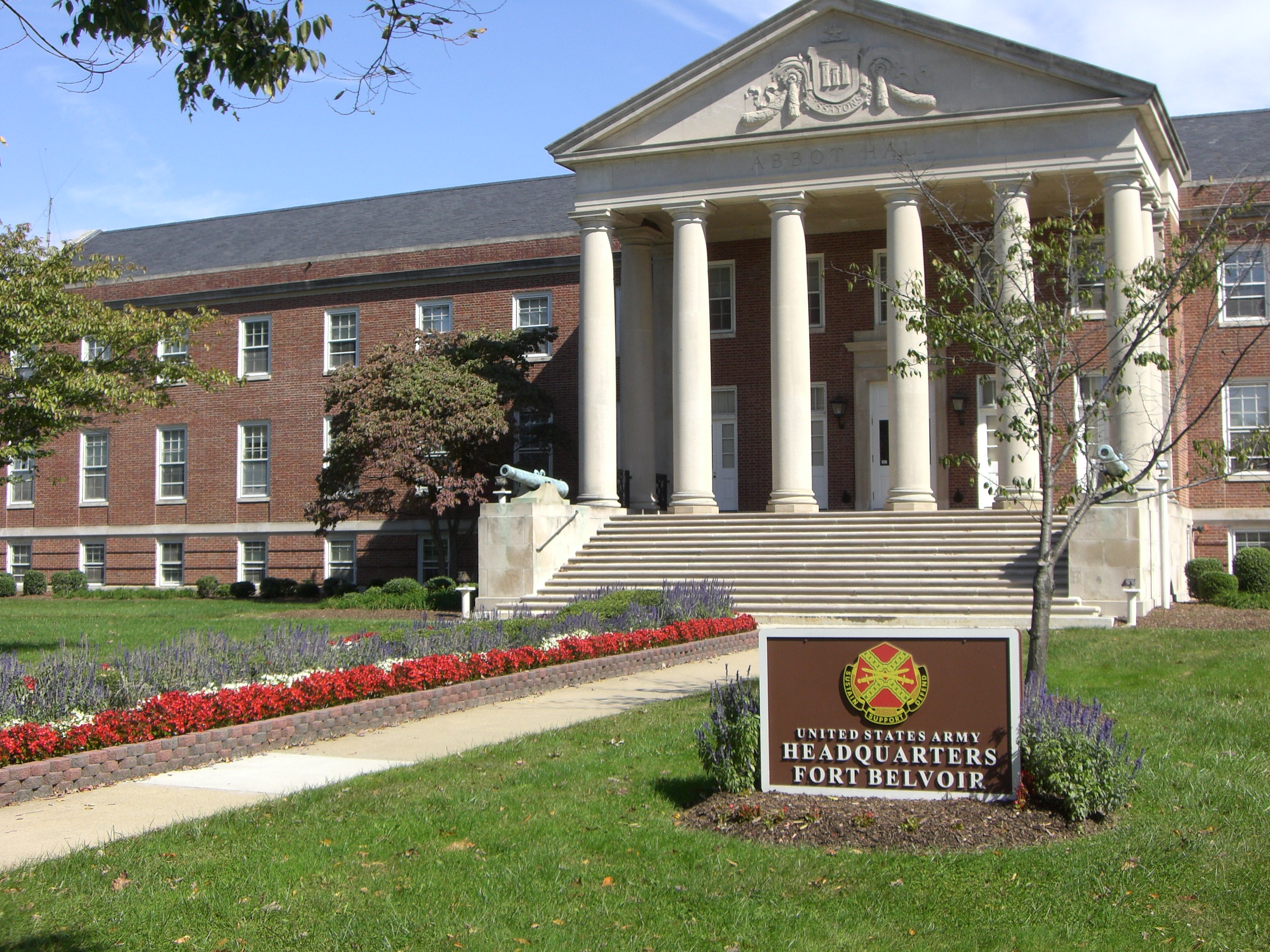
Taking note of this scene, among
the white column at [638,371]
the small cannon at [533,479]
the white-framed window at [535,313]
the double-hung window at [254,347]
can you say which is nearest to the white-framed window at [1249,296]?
the white column at [638,371]

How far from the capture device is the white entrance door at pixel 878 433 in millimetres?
31188

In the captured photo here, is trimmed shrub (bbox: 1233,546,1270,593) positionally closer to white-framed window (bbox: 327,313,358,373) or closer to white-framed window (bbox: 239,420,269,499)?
white-framed window (bbox: 327,313,358,373)

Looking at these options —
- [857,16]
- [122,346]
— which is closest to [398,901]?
[122,346]

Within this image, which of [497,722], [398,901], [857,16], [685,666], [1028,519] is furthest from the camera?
[857,16]

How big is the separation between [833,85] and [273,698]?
801 inches

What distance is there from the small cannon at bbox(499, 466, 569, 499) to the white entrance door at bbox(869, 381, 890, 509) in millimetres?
8461

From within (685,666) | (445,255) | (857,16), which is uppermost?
(857,16)

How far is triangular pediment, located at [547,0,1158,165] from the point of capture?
25.2 meters

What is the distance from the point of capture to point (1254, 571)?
26656mm

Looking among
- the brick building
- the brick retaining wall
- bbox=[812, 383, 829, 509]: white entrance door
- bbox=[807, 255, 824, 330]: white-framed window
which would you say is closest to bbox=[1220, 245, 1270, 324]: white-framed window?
the brick building

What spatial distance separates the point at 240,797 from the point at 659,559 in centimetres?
1718

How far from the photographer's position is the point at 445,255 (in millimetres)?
35844

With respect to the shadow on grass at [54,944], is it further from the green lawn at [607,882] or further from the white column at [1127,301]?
the white column at [1127,301]

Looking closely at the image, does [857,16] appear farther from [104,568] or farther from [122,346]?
[104,568]
